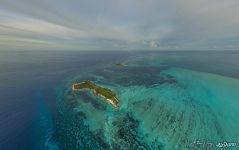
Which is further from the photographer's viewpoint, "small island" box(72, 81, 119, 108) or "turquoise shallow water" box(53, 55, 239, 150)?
"small island" box(72, 81, 119, 108)

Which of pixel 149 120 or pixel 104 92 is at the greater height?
pixel 149 120

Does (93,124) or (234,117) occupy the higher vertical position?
(234,117)

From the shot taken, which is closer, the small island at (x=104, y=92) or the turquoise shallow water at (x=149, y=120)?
the turquoise shallow water at (x=149, y=120)

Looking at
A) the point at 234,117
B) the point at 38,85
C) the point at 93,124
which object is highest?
the point at 234,117

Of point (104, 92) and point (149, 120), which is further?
point (104, 92)

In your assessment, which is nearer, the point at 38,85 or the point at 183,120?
the point at 183,120

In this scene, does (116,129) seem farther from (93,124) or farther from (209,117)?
(209,117)

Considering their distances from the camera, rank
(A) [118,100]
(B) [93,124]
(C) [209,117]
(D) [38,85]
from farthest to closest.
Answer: (D) [38,85]
(A) [118,100]
(C) [209,117]
(B) [93,124]

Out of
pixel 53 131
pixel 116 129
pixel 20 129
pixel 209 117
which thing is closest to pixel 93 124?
pixel 116 129

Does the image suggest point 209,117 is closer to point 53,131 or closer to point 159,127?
point 159,127

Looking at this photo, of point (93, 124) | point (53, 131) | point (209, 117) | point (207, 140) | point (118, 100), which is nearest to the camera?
point (207, 140)
